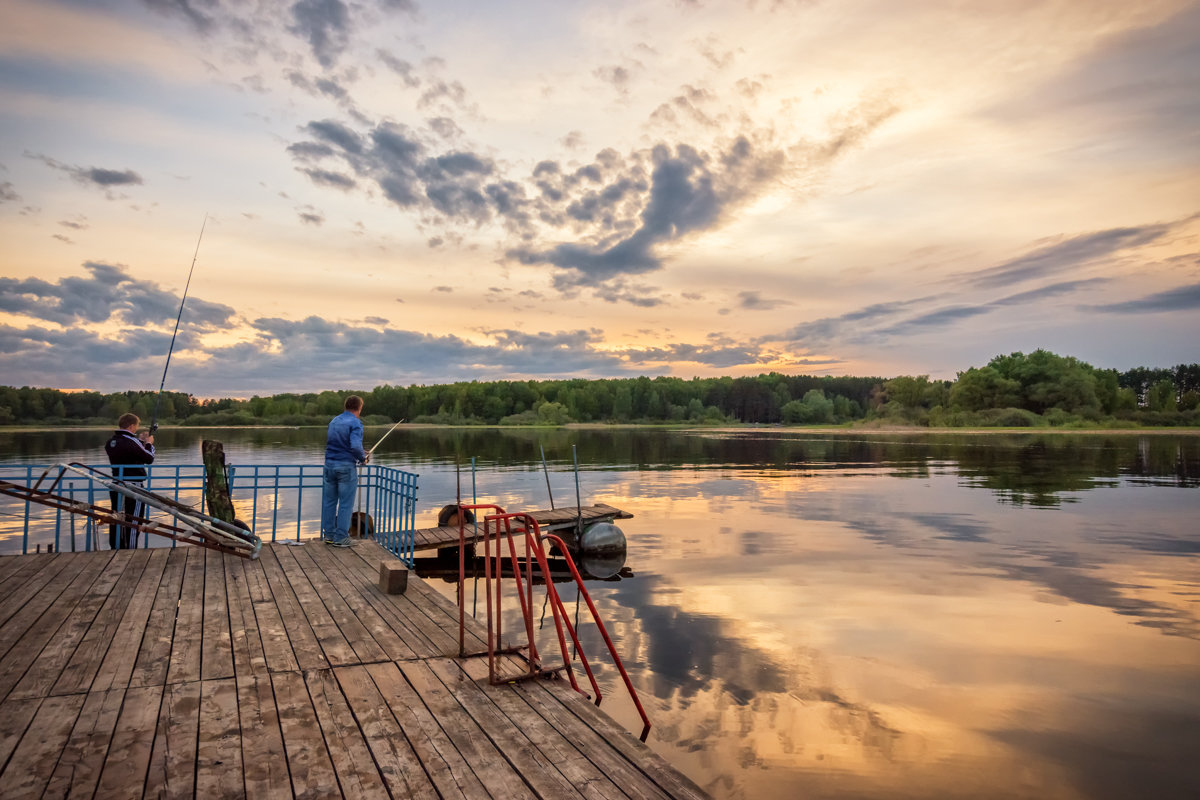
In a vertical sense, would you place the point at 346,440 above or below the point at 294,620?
above

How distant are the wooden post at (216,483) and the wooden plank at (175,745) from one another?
23.6 ft

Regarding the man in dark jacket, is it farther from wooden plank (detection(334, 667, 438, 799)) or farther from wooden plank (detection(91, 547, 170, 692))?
wooden plank (detection(334, 667, 438, 799))

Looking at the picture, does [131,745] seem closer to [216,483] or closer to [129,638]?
[129,638]

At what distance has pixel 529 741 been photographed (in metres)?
3.92

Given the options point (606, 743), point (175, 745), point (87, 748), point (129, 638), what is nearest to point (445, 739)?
point (606, 743)

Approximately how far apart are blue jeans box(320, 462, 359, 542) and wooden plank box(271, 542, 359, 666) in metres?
1.01

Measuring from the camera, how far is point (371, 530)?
12570mm

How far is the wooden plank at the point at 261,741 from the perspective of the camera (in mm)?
3381

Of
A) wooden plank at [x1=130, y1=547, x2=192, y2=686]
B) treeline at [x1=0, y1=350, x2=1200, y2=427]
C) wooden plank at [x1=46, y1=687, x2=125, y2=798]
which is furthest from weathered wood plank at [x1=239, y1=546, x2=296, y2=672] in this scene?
treeline at [x1=0, y1=350, x2=1200, y2=427]

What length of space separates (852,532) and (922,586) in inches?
235

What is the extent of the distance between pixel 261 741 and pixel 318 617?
266 cm

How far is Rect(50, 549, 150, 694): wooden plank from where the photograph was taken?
464cm

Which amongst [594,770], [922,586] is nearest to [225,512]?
[594,770]

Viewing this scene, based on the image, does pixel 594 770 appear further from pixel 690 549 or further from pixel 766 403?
pixel 766 403
